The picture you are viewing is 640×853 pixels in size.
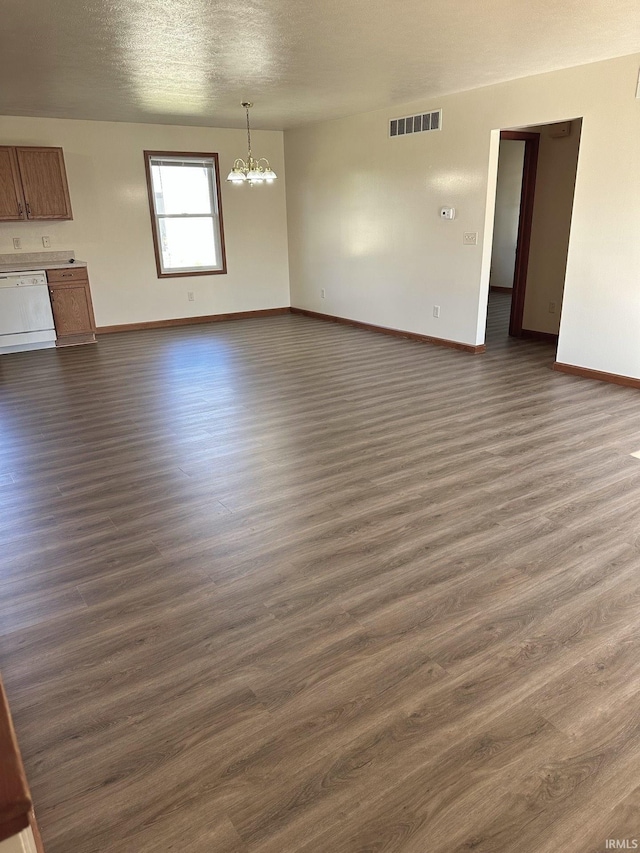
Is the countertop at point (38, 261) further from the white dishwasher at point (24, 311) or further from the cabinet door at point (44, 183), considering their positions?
the cabinet door at point (44, 183)

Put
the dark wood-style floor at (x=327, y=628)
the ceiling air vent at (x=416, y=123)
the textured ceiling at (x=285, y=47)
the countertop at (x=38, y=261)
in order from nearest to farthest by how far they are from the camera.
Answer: the dark wood-style floor at (x=327, y=628) < the textured ceiling at (x=285, y=47) < the ceiling air vent at (x=416, y=123) < the countertop at (x=38, y=261)

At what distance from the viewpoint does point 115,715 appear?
186 centimetres

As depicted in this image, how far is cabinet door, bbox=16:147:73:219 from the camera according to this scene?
22.5 feet

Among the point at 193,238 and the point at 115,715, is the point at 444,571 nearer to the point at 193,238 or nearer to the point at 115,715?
the point at 115,715

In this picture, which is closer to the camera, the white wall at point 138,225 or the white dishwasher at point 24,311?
the white dishwasher at point 24,311

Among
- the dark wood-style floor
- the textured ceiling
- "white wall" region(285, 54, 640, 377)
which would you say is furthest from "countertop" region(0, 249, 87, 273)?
"white wall" region(285, 54, 640, 377)

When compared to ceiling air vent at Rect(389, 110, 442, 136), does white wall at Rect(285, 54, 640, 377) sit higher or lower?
lower

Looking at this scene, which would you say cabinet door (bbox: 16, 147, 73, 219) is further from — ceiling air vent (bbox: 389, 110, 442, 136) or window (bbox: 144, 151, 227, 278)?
ceiling air vent (bbox: 389, 110, 442, 136)

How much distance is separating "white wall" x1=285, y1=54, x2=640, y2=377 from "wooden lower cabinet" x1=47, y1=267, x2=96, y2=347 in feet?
10.8

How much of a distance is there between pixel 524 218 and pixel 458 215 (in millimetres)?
1200

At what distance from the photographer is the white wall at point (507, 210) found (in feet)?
33.6

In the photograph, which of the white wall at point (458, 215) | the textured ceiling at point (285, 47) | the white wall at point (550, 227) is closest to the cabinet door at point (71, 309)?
the textured ceiling at point (285, 47)

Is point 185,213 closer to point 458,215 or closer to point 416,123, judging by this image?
point 416,123

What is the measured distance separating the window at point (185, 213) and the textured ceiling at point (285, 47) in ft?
5.86
